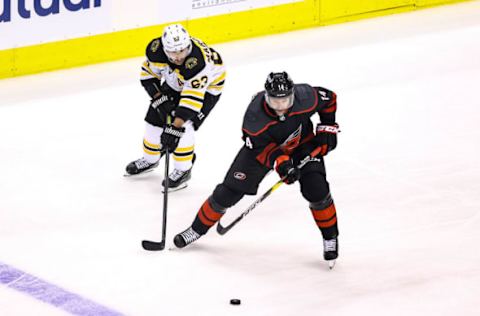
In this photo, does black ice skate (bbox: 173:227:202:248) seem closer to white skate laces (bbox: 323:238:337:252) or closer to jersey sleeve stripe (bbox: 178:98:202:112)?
white skate laces (bbox: 323:238:337:252)

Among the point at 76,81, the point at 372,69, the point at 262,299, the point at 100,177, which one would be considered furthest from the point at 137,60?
the point at 262,299

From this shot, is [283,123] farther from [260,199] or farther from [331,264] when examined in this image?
[331,264]

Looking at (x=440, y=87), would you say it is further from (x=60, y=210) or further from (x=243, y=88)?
(x=60, y=210)

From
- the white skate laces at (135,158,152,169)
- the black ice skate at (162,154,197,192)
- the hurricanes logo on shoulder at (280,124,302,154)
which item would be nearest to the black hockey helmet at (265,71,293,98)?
the hurricanes logo on shoulder at (280,124,302,154)

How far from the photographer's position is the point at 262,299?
5559 millimetres

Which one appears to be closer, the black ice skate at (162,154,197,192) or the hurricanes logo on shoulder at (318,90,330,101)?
the hurricanes logo on shoulder at (318,90,330,101)

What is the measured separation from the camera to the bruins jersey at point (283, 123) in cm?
573

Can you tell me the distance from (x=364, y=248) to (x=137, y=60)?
403cm

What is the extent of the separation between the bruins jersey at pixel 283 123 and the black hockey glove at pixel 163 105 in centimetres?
113

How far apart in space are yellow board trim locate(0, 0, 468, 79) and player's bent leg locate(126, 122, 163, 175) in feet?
7.47

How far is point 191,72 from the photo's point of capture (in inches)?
263

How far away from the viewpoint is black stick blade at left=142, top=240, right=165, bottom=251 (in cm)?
611

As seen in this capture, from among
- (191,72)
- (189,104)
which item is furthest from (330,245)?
(191,72)

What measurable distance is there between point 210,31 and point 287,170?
4565 mm
